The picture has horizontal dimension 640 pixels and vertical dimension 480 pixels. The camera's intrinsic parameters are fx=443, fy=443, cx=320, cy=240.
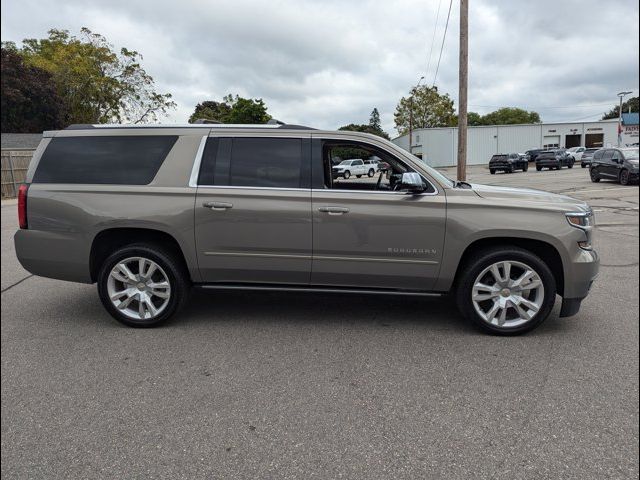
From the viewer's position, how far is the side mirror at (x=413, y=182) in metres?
3.83

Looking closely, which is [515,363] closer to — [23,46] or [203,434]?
[203,434]

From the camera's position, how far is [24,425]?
2590 millimetres

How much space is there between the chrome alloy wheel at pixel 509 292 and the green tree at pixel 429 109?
65.0m

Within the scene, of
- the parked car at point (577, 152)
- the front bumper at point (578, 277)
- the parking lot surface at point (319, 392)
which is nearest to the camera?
the parking lot surface at point (319, 392)

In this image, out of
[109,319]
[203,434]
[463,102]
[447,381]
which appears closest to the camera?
[203,434]

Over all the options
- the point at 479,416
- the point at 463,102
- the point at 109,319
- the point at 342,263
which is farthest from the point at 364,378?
the point at 463,102

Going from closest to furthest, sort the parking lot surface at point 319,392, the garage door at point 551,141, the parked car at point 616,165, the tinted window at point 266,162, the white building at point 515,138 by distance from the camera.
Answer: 1. the parking lot surface at point 319,392
2. the tinted window at point 266,162
3. the parked car at point 616,165
4. the white building at point 515,138
5. the garage door at point 551,141

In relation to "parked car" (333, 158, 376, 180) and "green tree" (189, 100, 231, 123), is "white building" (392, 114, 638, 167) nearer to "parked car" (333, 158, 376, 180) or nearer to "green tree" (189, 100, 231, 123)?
"green tree" (189, 100, 231, 123)

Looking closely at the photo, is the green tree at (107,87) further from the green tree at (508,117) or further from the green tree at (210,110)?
the green tree at (508,117)

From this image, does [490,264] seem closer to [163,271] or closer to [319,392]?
[319,392]

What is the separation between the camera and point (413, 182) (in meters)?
3.82

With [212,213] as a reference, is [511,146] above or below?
above

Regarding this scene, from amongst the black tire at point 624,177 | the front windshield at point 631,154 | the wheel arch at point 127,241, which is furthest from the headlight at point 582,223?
the front windshield at point 631,154

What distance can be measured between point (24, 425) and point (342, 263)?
8.37 feet
